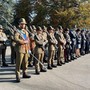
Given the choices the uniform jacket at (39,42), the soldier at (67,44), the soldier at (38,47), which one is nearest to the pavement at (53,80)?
the soldier at (38,47)

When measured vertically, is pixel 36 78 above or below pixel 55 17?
below

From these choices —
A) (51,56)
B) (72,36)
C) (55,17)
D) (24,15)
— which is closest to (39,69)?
(51,56)

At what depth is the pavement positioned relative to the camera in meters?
10.2

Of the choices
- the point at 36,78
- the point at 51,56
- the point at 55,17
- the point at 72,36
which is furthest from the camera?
the point at 55,17

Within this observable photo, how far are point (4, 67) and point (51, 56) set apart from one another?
6.91 feet

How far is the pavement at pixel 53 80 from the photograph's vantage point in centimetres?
1024

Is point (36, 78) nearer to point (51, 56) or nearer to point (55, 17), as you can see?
point (51, 56)

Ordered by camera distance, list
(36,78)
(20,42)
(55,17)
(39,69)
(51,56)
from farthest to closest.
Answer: (55,17)
(51,56)
(39,69)
(36,78)
(20,42)

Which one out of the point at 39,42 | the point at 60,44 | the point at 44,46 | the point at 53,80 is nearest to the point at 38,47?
the point at 39,42

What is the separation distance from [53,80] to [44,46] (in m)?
2.66

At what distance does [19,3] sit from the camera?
44094 millimetres

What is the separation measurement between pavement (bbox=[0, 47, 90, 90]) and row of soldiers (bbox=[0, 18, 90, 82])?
351mm

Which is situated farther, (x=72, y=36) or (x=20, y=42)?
(x=72, y=36)

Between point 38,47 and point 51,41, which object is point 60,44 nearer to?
point 51,41
